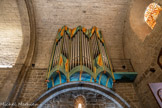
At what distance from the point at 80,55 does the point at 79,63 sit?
0.45 meters

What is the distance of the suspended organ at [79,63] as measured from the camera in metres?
3.88

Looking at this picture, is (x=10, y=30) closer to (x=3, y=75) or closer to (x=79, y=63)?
(x=3, y=75)

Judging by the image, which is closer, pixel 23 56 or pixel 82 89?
pixel 82 89

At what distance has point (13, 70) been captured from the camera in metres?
4.68

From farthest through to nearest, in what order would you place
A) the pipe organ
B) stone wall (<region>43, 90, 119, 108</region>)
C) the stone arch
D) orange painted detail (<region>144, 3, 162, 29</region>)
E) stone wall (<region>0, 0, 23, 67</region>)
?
stone wall (<region>0, 0, 23, 67</region>), orange painted detail (<region>144, 3, 162, 29</region>), stone wall (<region>43, 90, 119, 108</region>), the stone arch, the pipe organ

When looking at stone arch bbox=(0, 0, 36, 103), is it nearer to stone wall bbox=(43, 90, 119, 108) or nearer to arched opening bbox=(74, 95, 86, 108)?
stone wall bbox=(43, 90, 119, 108)

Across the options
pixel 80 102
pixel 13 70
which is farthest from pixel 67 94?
pixel 13 70

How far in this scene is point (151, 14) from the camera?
5148 millimetres

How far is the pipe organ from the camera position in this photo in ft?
12.7

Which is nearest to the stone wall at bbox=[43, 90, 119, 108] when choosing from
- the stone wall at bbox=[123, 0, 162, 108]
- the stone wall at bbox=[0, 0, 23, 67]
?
the stone wall at bbox=[123, 0, 162, 108]

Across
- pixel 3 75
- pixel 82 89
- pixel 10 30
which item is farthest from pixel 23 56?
pixel 82 89

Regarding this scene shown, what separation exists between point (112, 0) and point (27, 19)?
4.59m

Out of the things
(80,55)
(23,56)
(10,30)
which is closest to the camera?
(80,55)

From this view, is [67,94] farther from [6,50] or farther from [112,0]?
[112,0]
